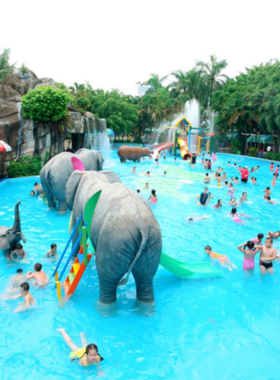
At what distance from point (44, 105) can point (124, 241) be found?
49.7 feet

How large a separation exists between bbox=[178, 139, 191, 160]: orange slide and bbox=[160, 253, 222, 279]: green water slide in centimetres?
2091

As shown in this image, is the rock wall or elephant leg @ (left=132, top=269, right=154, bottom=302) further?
the rock wall

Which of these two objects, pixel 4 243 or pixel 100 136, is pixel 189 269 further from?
pixel 100 136

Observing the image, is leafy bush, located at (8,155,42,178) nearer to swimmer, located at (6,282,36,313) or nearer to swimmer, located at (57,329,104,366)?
swimmer, located at (6,282,36,313)

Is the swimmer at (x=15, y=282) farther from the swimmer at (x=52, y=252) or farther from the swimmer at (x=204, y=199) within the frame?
the swimmer at (x=204, y=199)

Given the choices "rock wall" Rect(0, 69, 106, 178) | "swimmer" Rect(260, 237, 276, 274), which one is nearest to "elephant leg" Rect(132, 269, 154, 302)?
"swimmer" Rect(260, 237, 276, 274)

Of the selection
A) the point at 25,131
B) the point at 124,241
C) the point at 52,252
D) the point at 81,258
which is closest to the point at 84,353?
the point at 124,241

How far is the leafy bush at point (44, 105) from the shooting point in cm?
1728

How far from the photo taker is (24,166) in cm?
1692

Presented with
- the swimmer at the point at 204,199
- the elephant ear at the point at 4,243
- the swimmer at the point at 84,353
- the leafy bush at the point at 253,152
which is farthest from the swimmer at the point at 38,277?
the leafy bush at the point at 253,152

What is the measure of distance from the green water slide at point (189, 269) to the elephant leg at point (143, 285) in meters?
1.28

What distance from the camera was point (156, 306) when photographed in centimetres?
574

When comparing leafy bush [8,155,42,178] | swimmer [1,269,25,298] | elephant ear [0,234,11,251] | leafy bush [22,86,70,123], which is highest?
leafy bush [22,86,70,123]

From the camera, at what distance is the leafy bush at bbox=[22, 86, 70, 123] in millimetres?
17281
